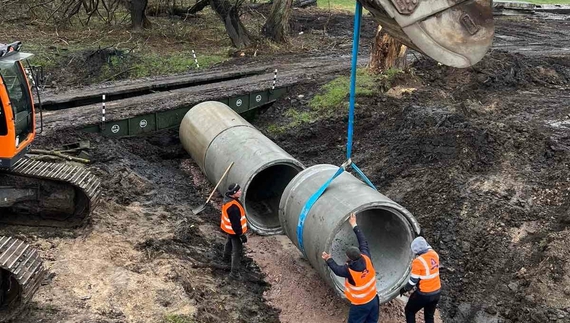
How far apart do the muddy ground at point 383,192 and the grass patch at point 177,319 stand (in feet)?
0.07

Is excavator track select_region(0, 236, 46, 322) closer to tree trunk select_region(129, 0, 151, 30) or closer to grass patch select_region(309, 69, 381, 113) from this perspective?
grass patch select_region(309, 69, 381, 113)

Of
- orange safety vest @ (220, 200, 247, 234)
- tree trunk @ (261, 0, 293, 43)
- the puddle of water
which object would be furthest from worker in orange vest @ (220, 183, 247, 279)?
tree trunk @ (261, 0, 293, 43)

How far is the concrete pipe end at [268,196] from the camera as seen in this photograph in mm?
10609

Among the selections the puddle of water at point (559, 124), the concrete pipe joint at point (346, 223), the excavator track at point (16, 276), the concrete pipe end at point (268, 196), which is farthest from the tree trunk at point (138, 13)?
the excavator track at point (16, 276)

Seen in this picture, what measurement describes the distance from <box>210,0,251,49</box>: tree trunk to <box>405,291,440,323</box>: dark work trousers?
15.8m

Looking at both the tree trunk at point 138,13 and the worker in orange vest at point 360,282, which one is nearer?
the worker in orange vest at point 360,282

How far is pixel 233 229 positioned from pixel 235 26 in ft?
48.2

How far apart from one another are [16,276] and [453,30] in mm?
5342

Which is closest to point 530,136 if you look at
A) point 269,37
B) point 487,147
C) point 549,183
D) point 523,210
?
point 487,147

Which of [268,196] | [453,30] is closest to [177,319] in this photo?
[453,30]

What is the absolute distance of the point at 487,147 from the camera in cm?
1185

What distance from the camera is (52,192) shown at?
902 cm

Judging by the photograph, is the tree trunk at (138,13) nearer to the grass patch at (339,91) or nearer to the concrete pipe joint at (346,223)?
the grass patch at (339,91)

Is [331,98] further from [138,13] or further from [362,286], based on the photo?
[138,13]
